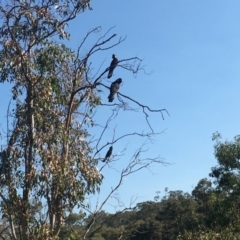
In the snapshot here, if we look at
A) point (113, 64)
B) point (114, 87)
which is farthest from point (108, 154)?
point (113, 64)

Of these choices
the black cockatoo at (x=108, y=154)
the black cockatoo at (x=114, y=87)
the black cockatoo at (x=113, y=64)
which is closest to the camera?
the black cockatoo at (x=114, y=87)

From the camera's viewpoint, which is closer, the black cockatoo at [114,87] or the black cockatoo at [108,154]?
the black cockatoo at [114,87]

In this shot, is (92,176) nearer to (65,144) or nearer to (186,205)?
(65,144)

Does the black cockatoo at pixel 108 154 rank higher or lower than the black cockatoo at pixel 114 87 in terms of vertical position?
lower

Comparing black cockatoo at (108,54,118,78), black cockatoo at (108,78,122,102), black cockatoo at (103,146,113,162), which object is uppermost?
black cockatoo at (108,54,118,78)

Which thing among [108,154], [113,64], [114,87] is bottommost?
[108,154]

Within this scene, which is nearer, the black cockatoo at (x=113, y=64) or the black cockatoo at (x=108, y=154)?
the black cockatoo at (x=113, y=64)

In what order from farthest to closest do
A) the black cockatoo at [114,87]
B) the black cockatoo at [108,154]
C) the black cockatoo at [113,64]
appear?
the black cockatoo at [108,154] < the black cockatoo at [113,64] < the black cockatoo at [114,87]

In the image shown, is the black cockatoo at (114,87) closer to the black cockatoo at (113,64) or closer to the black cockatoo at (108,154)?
the black cockatoo at (113,64)

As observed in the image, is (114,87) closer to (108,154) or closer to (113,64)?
(113,64)

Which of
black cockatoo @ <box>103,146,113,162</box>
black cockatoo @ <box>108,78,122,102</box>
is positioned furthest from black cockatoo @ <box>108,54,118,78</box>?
black cockatoo @ <box>103,146,113,162</box>

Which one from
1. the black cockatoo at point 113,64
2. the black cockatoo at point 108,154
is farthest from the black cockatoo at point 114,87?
the black cockatoo at point 108,154

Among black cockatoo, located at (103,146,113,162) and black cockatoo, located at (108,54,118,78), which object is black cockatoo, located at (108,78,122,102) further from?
black cockatoo, located at (103,146,113,162)

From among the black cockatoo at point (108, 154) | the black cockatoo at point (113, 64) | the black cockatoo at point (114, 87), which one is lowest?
the black cockatoo at point (108, 154)
